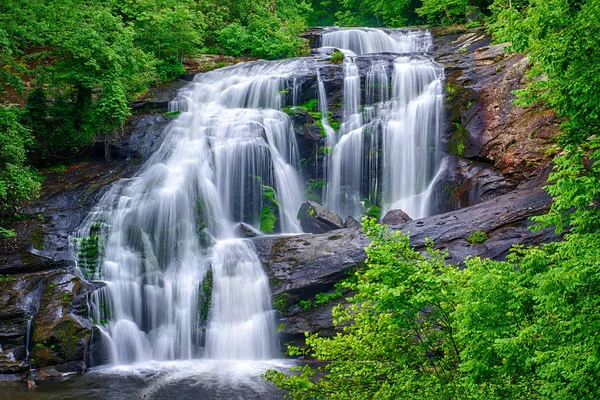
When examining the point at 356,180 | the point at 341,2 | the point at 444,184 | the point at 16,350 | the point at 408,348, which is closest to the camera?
the point at 408,348

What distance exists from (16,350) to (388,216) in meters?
11.2

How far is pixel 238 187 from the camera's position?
62.4 feet

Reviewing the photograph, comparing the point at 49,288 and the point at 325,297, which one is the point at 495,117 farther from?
the point at 49,288

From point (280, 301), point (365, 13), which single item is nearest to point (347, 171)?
point (280, 301)

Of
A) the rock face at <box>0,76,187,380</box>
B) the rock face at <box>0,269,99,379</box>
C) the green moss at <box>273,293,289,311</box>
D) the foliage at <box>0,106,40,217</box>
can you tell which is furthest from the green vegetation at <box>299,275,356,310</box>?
the foliage at <box>0,106,40,217</box>

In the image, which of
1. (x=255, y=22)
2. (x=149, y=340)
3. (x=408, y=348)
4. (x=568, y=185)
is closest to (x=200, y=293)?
(x=149, y=340)

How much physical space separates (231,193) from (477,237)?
9.31 m

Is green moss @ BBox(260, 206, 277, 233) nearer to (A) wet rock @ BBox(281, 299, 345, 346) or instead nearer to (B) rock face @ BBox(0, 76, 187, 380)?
(A) wet rock @ BBox(281, 299, 345, 346)

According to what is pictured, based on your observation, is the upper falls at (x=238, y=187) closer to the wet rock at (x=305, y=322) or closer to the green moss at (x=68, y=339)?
the wet rock at (x=305, y=322)

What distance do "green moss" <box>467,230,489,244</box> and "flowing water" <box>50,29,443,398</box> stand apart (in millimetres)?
4659

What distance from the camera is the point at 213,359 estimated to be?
13.8 metres

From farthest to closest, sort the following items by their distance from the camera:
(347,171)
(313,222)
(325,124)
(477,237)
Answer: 1. (325,124)
2. (347,171)
3. (313,222)
4. (477,237)

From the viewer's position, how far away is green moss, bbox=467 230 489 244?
13.3 metres

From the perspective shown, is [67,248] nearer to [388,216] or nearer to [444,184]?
[388,216]
